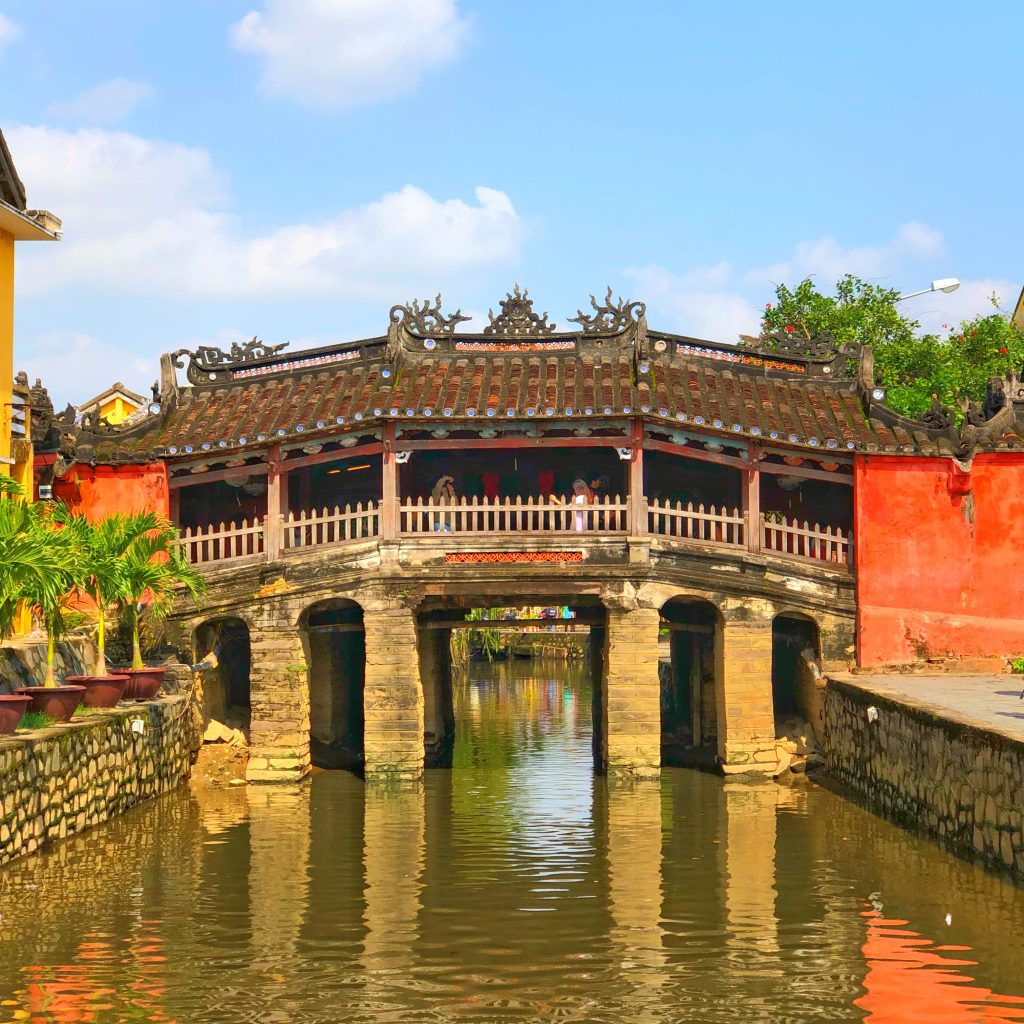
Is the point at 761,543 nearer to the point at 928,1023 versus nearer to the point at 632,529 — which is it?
the point at 632,529

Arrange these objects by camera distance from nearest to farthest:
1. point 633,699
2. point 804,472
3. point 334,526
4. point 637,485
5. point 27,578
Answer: point 27,578, point 633,699, point 637,485, point 804,472, point 334,526

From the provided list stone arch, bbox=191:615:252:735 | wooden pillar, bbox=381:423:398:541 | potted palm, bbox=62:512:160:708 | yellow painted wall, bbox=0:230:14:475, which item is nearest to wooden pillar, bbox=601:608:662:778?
wooden pillar, bbox=381:423:398:541

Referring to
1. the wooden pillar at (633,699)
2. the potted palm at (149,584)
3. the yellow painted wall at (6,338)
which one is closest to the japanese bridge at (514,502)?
the wooden pillar at (633,699)

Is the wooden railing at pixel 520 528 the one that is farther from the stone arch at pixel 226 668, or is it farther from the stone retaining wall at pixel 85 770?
the stone retaining wall at pixel 85 770

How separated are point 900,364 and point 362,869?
24.0 m

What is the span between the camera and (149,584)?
72.1 ft

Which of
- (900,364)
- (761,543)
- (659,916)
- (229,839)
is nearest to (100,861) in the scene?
(229,839)

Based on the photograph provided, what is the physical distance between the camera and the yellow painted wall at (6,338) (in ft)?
78.4

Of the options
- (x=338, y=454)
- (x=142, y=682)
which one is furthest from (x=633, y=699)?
(x=142, y=682)

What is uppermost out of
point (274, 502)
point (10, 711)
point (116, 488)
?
point (116, 488)

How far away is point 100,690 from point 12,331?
6849mm

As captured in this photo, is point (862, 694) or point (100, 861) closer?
point (100, 861)

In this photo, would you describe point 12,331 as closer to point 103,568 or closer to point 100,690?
point 103,568

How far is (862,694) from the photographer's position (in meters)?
21.2
